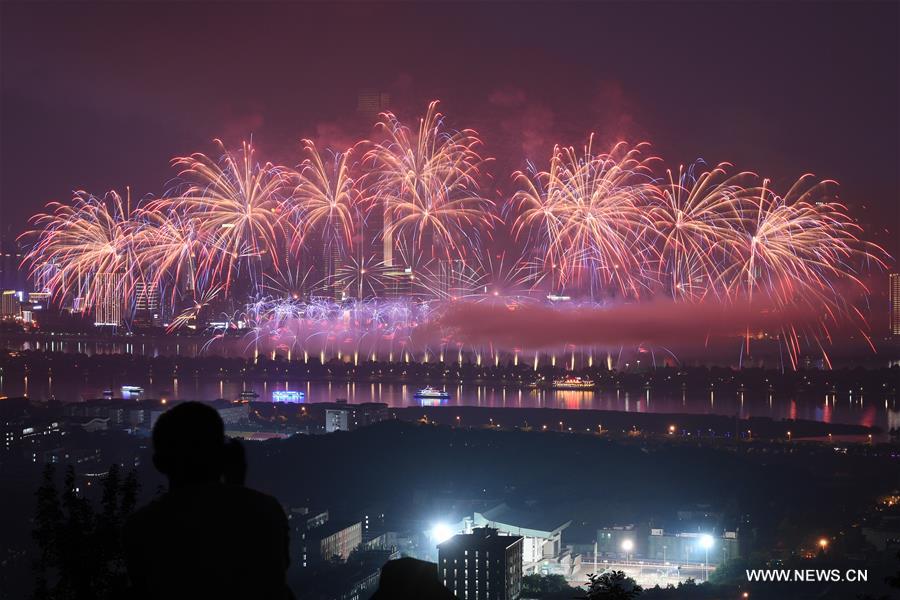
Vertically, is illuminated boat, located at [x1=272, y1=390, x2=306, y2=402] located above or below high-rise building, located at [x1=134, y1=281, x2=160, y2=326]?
below

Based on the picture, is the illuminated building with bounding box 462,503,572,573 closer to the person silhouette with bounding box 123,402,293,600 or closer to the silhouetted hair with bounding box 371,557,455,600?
the silhouetted hair with bounding box 371,557,455,600

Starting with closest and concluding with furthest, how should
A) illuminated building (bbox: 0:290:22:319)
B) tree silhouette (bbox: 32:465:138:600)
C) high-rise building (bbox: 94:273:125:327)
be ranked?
tree silhouette (bbox: 32:465:138:600)
high-rise building (bbox: 94:273:125:327)
illuminated building (bbox: 0:290:22:319)

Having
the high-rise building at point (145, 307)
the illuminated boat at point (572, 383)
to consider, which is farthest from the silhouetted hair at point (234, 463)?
the high-rise building at point (145, 307)

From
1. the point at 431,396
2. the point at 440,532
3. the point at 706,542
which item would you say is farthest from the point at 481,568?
the point at 431,396

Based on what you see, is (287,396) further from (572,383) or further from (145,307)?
(145,307)

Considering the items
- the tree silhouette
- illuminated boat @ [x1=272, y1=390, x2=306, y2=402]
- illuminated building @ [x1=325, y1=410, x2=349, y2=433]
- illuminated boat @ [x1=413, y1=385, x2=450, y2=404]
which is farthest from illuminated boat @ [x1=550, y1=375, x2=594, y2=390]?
the tree silhouette

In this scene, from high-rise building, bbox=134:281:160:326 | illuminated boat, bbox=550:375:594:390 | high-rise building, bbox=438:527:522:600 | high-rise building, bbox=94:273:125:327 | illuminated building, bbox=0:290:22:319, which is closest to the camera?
high-rise building, bbox=438:527:522:600

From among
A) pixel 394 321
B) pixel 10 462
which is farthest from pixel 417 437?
pixel 394 321

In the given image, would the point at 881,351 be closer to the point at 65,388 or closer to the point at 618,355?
the point at 618,355

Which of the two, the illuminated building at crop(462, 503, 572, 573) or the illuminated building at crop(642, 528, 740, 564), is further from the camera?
the illuminated building at crop(642, 528, 740, 564)
